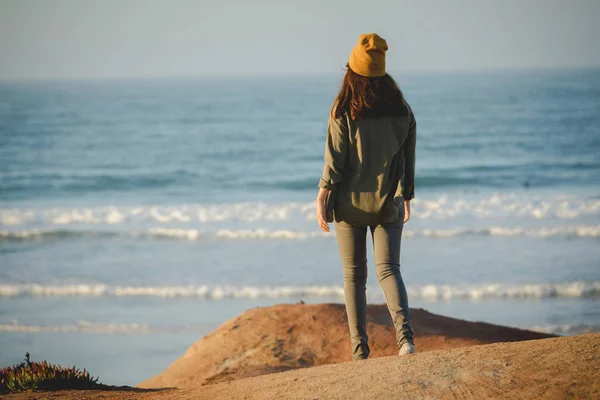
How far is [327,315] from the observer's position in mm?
6172

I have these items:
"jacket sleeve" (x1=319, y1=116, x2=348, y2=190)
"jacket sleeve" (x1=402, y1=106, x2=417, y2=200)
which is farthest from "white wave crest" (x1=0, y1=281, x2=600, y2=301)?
"jacket sleeve" (x1=319, y1=116, x2=348, y2=190)

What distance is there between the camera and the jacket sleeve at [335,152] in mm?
4035

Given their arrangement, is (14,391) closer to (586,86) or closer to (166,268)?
(166,268)

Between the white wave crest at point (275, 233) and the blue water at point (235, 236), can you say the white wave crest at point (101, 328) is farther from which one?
the white wave crest at point (275, 233)

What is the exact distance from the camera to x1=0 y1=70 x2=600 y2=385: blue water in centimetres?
875

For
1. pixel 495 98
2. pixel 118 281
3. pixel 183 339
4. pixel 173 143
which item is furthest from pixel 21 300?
pixel 495 98

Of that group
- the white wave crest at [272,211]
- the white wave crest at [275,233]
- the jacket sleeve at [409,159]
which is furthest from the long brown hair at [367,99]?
the white wave crest at [272,211]

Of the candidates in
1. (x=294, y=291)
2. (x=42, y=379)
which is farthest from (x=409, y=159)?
(x=294, y=291)

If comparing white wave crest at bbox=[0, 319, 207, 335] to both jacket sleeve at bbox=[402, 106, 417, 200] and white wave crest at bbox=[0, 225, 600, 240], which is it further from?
white wave crest at bbox=[0, 225, 600, 240]

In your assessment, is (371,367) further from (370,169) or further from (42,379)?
(42,379)

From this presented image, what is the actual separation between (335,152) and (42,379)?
264 centimetres

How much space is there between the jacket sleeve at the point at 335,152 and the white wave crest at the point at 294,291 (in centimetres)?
578

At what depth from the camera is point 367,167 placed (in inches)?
161

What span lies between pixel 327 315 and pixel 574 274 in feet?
18.3
